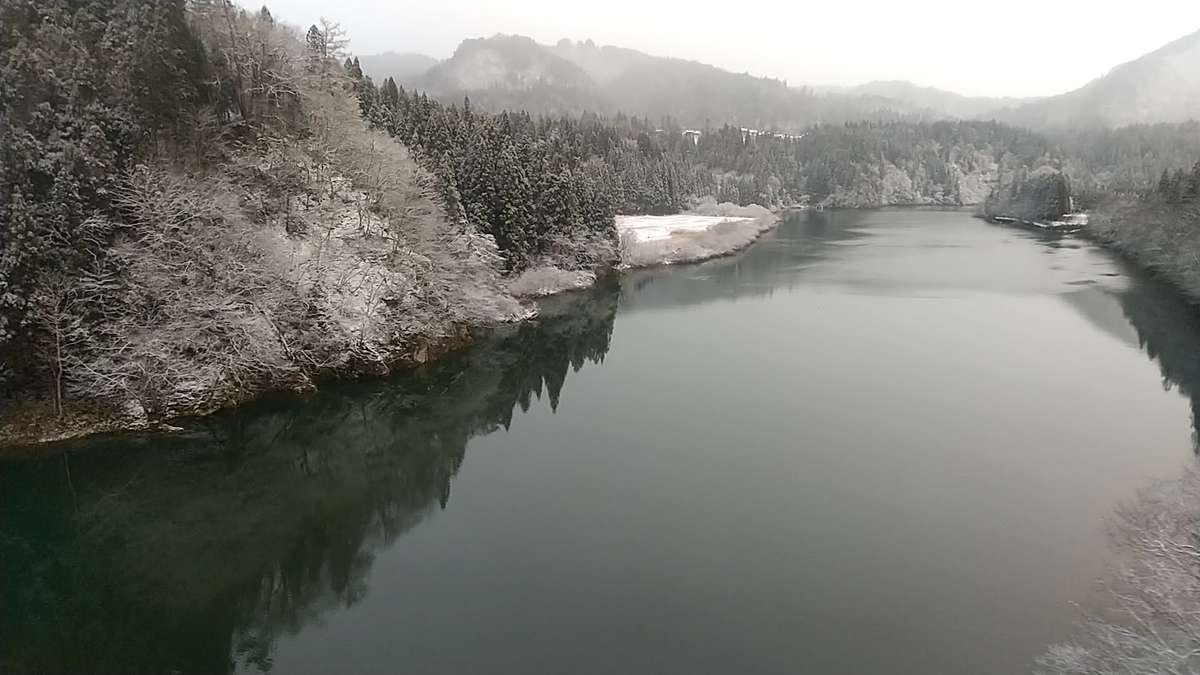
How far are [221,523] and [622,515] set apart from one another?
11608 millimetres

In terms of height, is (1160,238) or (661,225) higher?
(661,225)

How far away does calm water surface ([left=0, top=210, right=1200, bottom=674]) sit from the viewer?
577 inches

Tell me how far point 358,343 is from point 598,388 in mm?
11293

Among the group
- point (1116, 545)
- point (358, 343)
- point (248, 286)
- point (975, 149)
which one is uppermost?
point (975, 149)

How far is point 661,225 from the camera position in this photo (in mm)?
92562

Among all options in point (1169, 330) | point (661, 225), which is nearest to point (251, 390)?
point (1169, 330)

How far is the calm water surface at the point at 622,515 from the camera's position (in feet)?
48.1

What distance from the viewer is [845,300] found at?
2003 inches

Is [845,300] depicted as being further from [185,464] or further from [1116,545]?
[185,464]

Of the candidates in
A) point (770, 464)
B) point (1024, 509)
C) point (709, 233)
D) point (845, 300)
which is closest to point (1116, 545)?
point (1024, 509)

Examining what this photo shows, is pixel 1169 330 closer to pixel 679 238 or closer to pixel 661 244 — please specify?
pixel 661 244

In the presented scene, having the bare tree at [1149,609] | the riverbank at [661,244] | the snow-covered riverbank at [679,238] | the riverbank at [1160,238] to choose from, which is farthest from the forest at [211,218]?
the riverbank at [1160,238]

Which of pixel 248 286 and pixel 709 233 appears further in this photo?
pixel 709 233

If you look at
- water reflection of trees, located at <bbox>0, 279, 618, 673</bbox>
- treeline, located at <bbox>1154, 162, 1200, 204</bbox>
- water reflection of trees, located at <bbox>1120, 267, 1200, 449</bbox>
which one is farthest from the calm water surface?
treeline, located at <bbox>1154, 162, 1200, 204</bbox>
